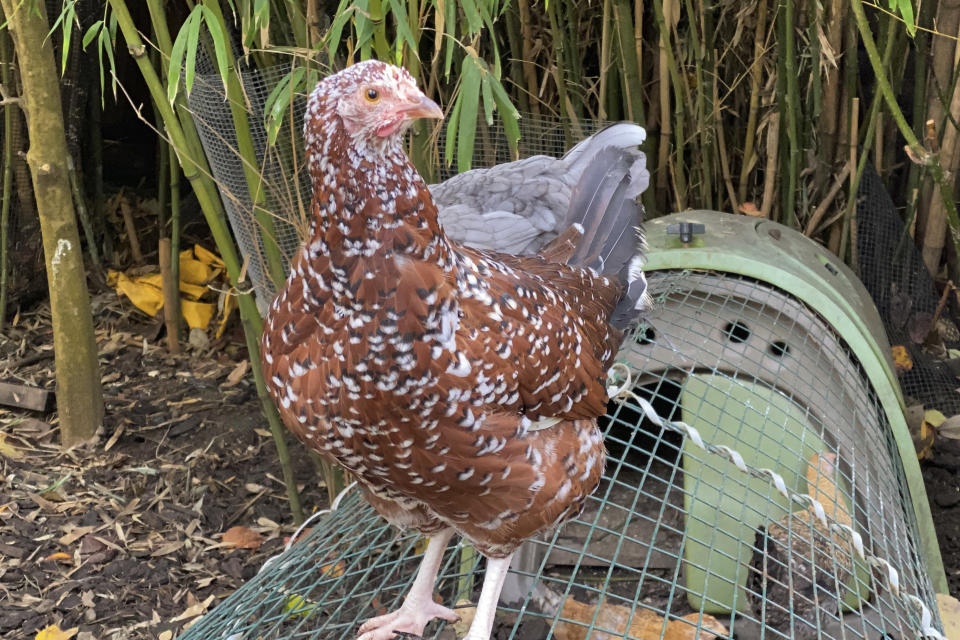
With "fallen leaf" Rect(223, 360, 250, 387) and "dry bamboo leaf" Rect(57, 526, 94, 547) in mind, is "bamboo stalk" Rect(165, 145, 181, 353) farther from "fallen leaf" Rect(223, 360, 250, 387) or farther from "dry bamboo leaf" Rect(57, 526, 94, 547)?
"dry bamboo leaf" Rect(57, 526, 94, 547)

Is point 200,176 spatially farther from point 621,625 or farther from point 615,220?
point 621,625

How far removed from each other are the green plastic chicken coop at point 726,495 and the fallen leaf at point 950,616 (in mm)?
70

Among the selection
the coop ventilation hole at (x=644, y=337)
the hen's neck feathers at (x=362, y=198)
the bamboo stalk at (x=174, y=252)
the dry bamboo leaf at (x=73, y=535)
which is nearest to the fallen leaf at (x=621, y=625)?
the coop ventilation hole at (x=644, y=337)

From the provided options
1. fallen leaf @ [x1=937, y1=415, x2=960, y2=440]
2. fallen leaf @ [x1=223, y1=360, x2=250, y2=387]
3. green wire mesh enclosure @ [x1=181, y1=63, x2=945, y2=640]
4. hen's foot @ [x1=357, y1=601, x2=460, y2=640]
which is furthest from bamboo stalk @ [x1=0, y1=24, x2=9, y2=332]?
fallen leaf @ [x1=937, y1=415, x2=960, y2=440]

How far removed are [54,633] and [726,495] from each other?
5.47ft

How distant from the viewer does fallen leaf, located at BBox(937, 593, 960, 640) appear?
1.95 metres

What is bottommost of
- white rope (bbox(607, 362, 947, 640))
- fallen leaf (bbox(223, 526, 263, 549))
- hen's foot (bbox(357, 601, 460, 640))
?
fallen leaf (bbox(223, 526, 263, 549))

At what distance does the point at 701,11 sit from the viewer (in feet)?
9.05

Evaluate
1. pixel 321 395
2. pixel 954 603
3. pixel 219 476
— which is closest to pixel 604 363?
pixel 321 395

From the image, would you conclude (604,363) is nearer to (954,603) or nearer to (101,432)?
(954,603)

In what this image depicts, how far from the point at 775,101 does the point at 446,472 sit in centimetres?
207

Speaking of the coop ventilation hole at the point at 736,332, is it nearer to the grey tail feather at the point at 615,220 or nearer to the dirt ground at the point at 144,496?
the grey tail feather at the point at 615,220

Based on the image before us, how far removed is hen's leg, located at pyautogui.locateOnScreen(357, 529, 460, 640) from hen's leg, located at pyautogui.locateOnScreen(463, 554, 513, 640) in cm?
16

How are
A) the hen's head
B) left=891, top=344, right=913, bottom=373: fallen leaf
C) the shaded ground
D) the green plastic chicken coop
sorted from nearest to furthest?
the hen's head
the green plastic chicken coop
the shaded ground
left=891, top=344, right=913, bottom=373: fallen leaf
